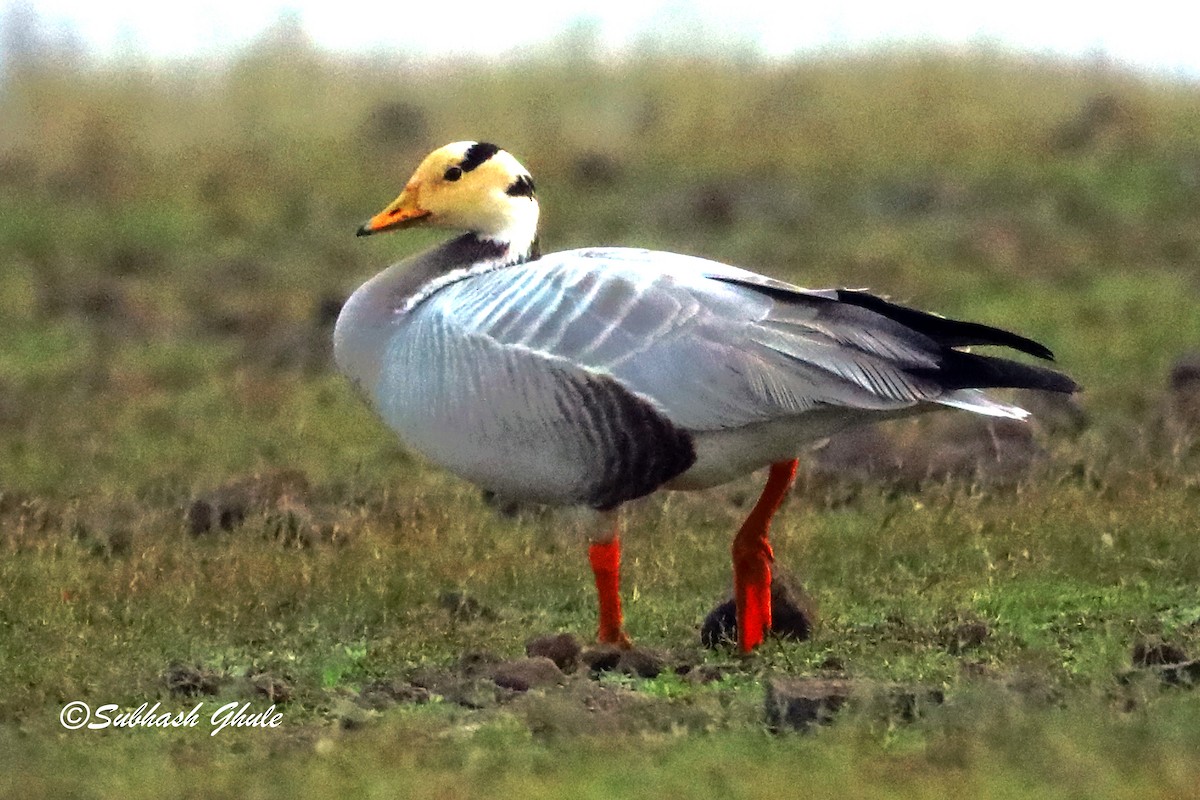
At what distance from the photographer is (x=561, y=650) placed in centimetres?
657

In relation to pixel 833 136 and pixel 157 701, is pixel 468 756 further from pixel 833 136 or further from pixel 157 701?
pixel 833 136

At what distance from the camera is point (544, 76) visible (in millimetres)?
22359

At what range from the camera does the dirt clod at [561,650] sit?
6539 millimetres

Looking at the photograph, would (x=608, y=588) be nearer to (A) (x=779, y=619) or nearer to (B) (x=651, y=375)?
(A) (x=779, y=619)

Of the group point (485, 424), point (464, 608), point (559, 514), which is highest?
point (485, 424)

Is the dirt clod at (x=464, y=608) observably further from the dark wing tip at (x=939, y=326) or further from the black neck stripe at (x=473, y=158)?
the dark wing tip at (x=939, y=326)

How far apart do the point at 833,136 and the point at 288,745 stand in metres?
15.2

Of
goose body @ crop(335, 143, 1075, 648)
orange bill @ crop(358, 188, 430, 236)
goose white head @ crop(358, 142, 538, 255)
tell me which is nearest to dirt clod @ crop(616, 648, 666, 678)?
goose body @ crop(335, 143, 1075, 648)

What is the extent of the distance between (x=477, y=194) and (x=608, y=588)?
1.50 meters

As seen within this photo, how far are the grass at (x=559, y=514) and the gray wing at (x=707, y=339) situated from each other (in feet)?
2.67

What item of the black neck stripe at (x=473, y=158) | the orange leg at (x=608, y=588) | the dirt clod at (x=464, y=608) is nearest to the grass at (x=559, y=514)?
the dirt clod at (x=464, y=608)

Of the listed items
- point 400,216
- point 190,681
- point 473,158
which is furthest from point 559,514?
point 190,681

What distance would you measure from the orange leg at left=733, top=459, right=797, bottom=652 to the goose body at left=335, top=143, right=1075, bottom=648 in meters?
0.03

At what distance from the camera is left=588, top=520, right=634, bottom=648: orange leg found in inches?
270
